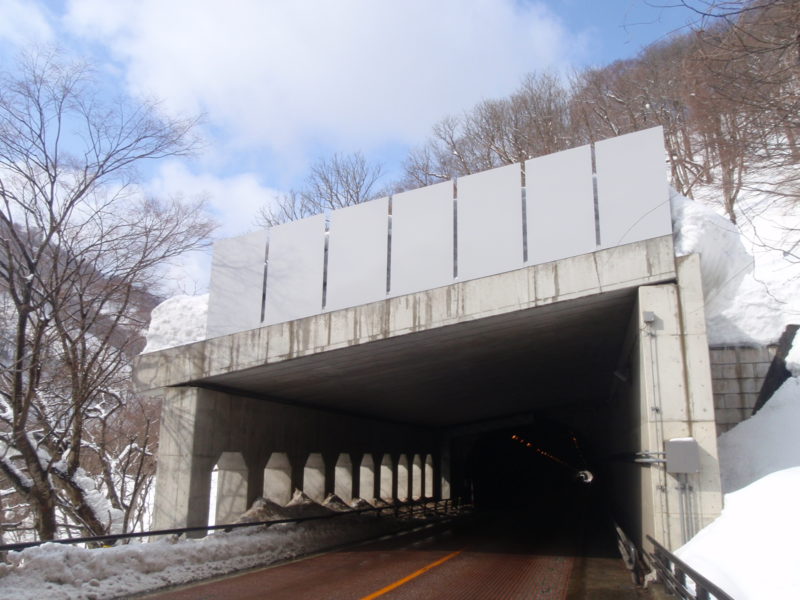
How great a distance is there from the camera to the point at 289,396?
18141 millimetres

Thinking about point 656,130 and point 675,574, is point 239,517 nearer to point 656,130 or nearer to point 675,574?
point 675,574

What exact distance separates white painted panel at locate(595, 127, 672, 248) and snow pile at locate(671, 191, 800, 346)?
2.48 ft

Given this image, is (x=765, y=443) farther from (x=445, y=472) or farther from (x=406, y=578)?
(x=445, y=472)

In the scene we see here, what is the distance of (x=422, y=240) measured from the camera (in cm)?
1382

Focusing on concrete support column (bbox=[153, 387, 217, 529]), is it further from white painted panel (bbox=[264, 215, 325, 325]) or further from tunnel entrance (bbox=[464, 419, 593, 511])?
tunnel entrance (bbox=[464, 419, 593, 511])

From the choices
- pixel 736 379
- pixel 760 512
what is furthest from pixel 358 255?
pixel 736 379

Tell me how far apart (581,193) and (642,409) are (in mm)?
4348

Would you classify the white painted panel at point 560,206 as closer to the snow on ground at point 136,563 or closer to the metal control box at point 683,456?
the metal control box at point 683,456

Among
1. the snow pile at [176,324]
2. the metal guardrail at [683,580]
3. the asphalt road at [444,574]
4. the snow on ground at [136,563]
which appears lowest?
the asphalt road at [444,574]

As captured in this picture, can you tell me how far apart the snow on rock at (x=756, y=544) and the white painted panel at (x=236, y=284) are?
1038cm

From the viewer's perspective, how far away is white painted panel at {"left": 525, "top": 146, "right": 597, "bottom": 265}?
1239 centimetres

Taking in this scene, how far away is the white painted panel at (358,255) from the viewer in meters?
14.1

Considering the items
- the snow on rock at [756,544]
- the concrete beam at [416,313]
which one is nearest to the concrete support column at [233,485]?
the concrete beam at [416,313]

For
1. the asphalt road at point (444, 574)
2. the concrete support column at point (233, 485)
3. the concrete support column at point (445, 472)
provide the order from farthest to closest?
the concrete support column at point (445, 472) < the concrete support column at point (233, 485) < the asphalt road at point (444, 574)
